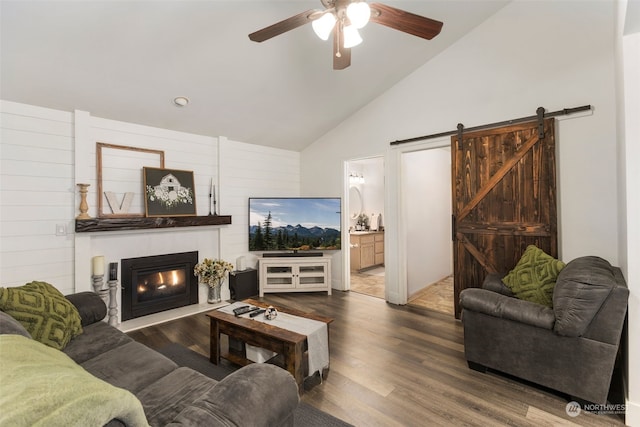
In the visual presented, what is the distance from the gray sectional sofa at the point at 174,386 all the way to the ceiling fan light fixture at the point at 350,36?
2.01m

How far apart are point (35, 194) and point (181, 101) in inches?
66.0

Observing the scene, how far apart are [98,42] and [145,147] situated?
1.38m

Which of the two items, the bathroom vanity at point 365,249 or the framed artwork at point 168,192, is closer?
the framed artwork at point 168,192

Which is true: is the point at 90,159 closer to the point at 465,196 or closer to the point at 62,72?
the point at 62,72

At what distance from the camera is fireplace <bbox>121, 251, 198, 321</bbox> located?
11.6 feet

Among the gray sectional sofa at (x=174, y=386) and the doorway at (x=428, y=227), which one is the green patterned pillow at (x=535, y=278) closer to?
the doorway at (x=428, y=227)

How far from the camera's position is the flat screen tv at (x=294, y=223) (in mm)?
4605

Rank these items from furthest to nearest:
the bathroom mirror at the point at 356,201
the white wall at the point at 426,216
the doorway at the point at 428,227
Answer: the bathroom mirror at the point at 356,201 < the white wall at the point at 426,216 < the doorway at the point at 428,227

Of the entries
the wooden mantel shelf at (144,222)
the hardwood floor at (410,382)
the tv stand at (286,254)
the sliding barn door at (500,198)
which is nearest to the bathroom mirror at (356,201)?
the tv stand at (286,254)

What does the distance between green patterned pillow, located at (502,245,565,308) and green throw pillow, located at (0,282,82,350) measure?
3424 mm

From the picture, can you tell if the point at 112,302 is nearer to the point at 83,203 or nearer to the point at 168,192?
the point at 83,203

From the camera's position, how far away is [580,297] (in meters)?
1.89

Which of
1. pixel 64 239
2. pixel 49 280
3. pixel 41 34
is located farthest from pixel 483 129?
A: pixel 49 280

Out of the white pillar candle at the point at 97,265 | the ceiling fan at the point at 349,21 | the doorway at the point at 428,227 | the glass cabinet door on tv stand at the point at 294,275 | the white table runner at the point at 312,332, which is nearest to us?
the ceiling fan at the point at 349,21
